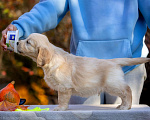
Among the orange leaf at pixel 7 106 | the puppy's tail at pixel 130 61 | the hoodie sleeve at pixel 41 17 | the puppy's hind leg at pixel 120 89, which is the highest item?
the hoodie sleeve at pixel 41 17

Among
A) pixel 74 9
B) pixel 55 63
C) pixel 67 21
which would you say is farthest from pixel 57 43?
pixel 55 63

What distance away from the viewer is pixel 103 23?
2.68 m

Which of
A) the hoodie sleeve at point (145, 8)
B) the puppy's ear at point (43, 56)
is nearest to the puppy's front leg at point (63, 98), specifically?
the puppy's ear at point (43, 56)

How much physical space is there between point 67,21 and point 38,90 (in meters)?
1.72

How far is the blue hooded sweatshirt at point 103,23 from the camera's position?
2607mm

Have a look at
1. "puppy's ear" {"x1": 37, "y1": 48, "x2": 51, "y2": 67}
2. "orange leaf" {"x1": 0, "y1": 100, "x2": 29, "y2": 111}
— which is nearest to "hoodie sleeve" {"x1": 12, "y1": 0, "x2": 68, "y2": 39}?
"puppy's ear" {"x1": 37, "y1": 48, "x2": 51, "y2": 67}

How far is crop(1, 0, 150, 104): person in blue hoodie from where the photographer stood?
2611 millimetres

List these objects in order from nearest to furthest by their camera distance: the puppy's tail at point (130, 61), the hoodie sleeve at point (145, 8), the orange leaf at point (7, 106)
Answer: the orange leaf at point (7, 106) → the puppy's tail at point (130, 61) → the hoodie sleeve at point (145, 8)

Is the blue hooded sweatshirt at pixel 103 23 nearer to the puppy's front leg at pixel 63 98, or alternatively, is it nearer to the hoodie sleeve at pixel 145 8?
the hoodie sleeve at pixel 145 8

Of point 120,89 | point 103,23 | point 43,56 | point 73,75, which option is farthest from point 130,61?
point 43,56

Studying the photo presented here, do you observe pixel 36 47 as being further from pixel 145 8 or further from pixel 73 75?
pixel 145 8

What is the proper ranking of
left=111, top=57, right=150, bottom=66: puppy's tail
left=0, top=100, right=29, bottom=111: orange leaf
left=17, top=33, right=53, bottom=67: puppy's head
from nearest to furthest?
left=0, top=100, right=29, bottom=111: orange leaf, left=17, top=33, right=53, bottom=67: puppy's head, left=111, top=57, right=150, bottom=66: puppy's tail

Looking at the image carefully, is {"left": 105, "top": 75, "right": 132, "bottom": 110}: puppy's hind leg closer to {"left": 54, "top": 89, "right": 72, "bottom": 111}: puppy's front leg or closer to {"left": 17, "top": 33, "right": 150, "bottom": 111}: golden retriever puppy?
{"left": 17, "top": 33, "right": 150, "bottom": 111}: golden retriever puppy

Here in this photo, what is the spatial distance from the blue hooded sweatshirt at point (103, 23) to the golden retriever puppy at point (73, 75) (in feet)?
1.61
